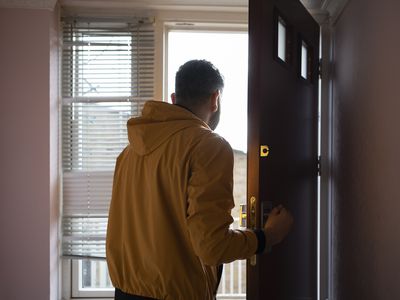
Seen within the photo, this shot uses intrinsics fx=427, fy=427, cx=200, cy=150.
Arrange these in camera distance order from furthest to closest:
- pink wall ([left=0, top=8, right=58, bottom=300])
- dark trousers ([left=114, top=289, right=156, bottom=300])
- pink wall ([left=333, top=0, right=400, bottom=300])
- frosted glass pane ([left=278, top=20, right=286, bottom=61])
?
pink wall ([left=0, top=8, right=58, bottom=300]) → frosted glass pane ([left=278, top=20, right=286, bottom=61]) → pink wall ([left=333, top=0, right=400, bottom=300]) → dark trousers ([left=114, top=289, right=156, bottom=300])

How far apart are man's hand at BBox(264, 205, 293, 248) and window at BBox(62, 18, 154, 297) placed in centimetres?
119

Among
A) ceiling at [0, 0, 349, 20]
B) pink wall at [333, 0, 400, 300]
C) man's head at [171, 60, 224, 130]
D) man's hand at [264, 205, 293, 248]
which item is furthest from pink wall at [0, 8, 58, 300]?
pink wall at [333, 0, 400, 300]

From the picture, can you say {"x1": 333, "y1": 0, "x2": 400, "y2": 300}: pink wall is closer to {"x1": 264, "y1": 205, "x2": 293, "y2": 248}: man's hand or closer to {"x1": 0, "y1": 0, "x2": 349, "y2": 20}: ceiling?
{"x1": 0, "y1": 0, "x2": 349, "y2": 20}: ceiling

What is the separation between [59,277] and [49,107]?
95 cm

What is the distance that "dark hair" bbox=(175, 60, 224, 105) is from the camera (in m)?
1.28

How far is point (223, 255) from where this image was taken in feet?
3.77

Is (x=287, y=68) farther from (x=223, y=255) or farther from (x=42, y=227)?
(x=42, y=227)

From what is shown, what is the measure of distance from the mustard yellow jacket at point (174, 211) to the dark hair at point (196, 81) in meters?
0.06

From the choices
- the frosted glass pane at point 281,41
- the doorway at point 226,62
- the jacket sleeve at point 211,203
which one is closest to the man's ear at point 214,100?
the jacket sleeve at point 211,203

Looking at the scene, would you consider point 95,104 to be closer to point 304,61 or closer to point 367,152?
point 304,61

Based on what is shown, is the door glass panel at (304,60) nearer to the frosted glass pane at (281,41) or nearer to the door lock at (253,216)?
the frosted glass pane at (281,41)

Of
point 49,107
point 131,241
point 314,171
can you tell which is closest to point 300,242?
point 314,171

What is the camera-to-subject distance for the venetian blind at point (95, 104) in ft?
7.86

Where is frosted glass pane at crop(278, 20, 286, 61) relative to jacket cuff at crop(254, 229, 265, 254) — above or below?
above
